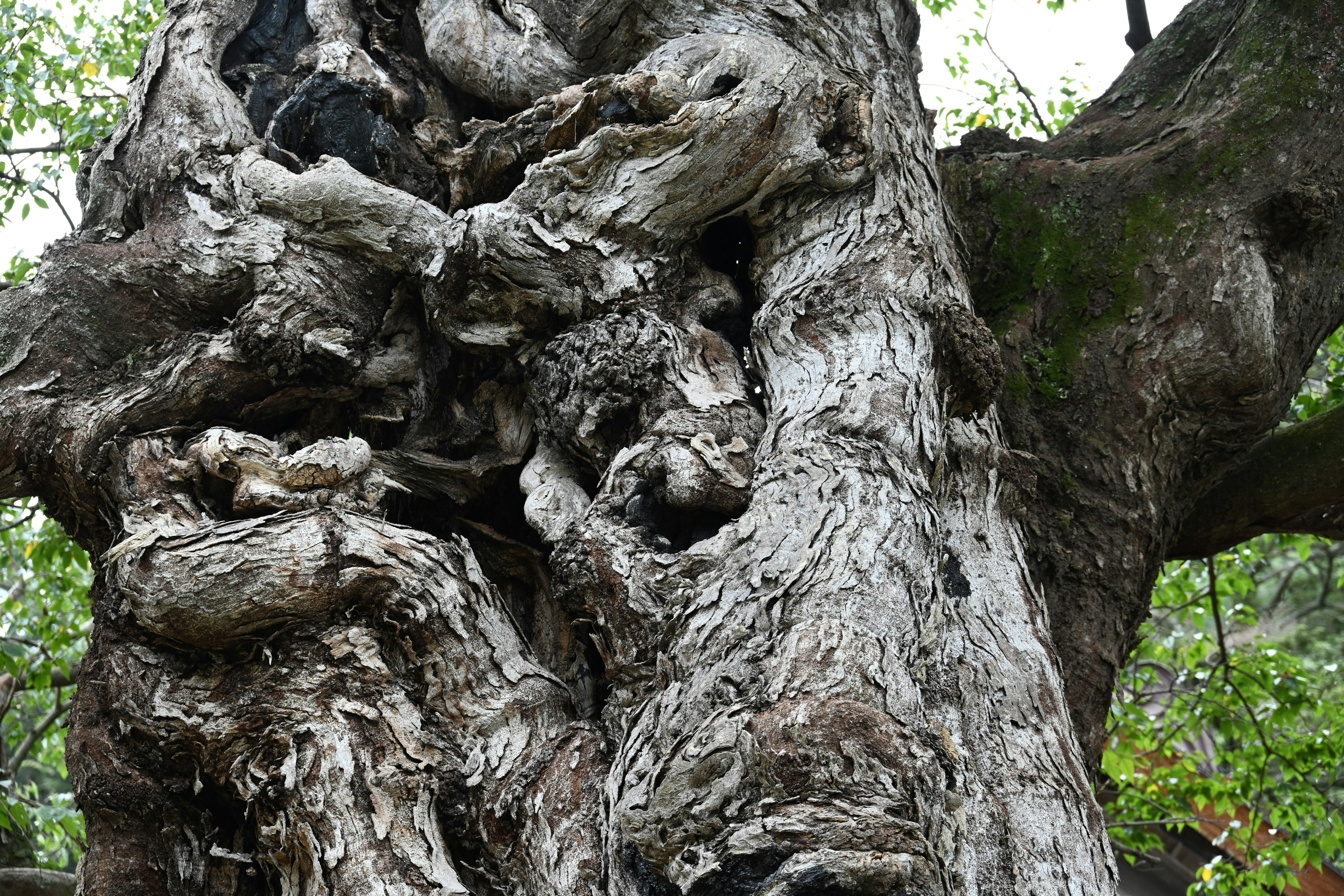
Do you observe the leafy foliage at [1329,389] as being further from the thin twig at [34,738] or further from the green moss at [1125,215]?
the thin twig at [34,738]

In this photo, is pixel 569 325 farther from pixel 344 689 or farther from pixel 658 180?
pixel 344 689

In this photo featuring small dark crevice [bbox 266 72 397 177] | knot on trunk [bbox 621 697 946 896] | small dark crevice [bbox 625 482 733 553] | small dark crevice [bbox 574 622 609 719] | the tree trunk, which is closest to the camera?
knot on trunk [bbox 621 697 946 896]

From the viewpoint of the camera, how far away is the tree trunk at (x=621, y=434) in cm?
226

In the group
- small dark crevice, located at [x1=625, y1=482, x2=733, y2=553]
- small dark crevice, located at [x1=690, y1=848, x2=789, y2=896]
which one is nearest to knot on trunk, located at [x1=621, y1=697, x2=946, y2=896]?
small dark crevice, located at [x1=690, y1=848, x2=789, y2=896]

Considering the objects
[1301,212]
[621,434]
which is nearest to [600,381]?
[621,434]

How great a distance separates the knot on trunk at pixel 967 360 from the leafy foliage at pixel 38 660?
13.7ft

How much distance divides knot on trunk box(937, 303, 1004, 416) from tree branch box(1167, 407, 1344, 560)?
114 cm

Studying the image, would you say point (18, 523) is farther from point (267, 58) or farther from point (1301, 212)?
point (1301, 212)

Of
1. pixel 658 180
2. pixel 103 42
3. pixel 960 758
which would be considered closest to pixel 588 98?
pixel 658 180

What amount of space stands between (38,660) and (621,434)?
20.2 ft

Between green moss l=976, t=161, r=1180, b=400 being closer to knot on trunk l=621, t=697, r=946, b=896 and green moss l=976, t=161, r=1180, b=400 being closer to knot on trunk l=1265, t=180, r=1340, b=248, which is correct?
knot on trunk l=1265, t=180, r=1340, b=248

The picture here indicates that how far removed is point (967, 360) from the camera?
114 inches

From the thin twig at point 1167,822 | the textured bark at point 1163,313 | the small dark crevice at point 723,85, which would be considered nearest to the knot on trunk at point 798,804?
the textured bark at point 1163,313

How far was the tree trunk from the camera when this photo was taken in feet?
7.41
